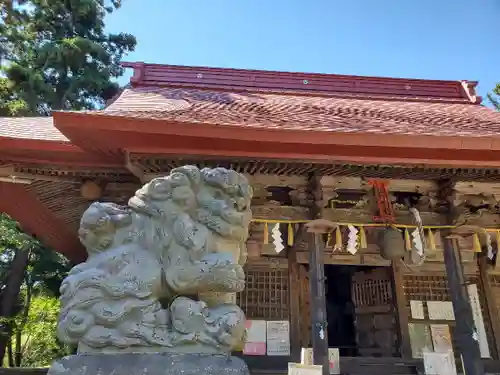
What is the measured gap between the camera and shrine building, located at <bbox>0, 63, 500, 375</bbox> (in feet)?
14.2

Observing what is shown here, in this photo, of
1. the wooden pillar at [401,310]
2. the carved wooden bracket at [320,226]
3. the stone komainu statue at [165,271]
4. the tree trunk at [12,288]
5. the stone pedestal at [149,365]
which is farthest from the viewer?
the tree trunk at [12,288]

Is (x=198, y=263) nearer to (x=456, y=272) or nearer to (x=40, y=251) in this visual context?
(x=456, y=272)

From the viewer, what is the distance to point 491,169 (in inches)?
187

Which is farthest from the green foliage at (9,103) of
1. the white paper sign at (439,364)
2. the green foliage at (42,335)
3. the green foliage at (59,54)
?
the white paper sign at (439,364)

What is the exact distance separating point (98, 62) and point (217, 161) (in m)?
12.2

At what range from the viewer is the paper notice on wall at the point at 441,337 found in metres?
5.86

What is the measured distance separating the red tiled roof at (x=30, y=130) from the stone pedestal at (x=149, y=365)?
2979 millimetres

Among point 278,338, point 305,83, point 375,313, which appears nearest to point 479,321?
point 375,313

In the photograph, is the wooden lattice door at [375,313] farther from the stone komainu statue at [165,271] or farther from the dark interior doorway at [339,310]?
the stone komainu statue at [165,271]

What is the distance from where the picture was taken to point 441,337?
5910mm

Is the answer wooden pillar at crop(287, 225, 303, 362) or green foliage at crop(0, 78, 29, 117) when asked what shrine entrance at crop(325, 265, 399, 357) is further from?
green foliage at crop(0, 78, 29, 117)

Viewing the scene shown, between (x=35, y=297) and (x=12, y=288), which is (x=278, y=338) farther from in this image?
(x=35, y=297)

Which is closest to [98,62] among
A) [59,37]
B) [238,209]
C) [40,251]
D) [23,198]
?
[59,37]

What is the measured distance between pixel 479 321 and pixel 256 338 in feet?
10.5
